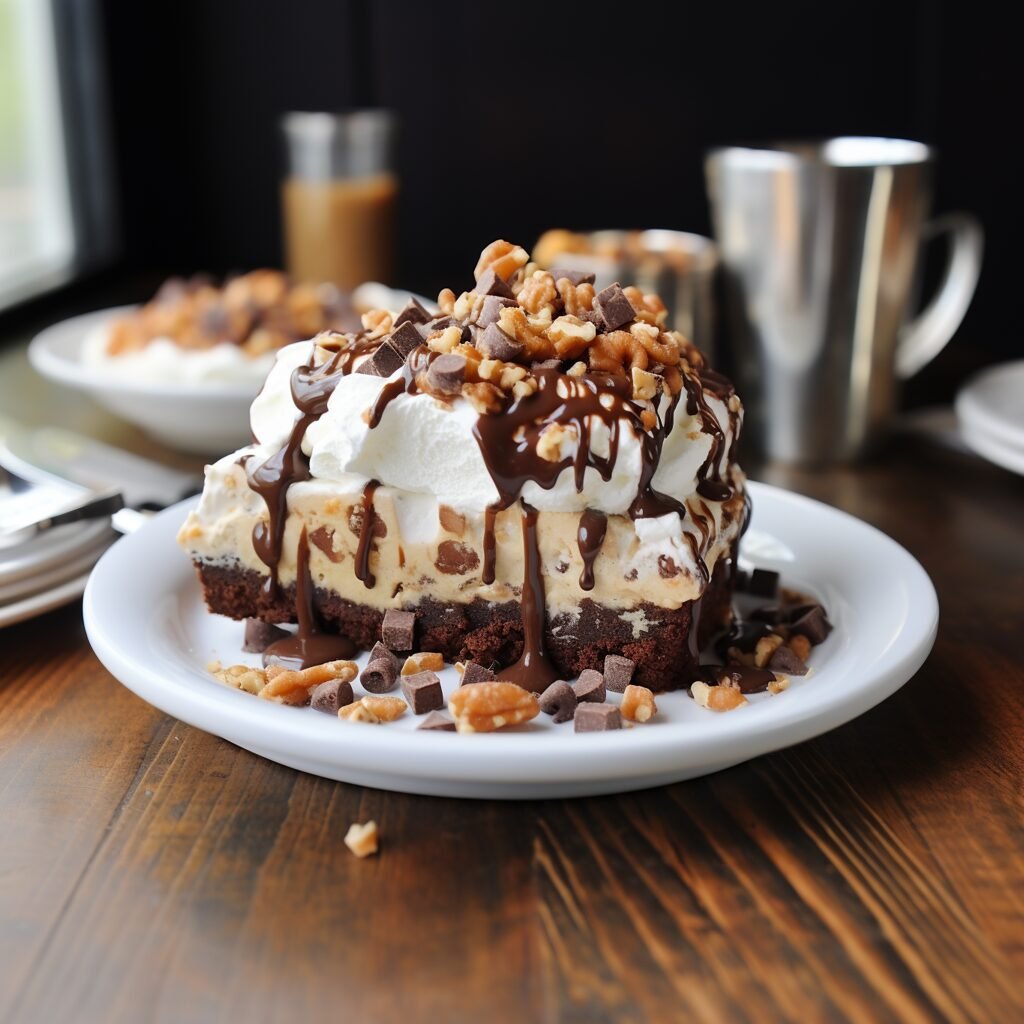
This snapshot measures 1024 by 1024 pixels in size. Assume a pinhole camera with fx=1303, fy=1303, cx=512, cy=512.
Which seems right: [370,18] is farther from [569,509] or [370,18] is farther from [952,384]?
[569,509]

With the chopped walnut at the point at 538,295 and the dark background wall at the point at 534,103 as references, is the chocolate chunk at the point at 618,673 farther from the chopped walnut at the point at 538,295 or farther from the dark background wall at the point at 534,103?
the dark background wall at the point at 534,103

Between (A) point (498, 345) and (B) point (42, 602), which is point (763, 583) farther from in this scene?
(B) point (42, 602)

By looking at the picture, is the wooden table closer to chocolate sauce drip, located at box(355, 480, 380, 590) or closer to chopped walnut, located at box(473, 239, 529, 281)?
chocolate sauce drip, located at box(355, 480, 380, 590)

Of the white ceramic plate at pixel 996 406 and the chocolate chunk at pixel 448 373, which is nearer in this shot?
the chocolate chunk at pixel 448 373

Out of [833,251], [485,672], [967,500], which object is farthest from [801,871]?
[833,251]

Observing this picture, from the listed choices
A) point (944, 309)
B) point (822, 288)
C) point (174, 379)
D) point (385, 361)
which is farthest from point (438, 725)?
point (944, 309)

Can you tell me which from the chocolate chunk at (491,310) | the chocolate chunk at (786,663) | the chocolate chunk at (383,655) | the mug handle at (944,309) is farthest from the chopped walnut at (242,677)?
the mug handle at (944,309)

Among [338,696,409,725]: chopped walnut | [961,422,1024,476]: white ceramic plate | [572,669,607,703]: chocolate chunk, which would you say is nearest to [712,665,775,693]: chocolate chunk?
[572,669,607,703]: chocolate chunk
